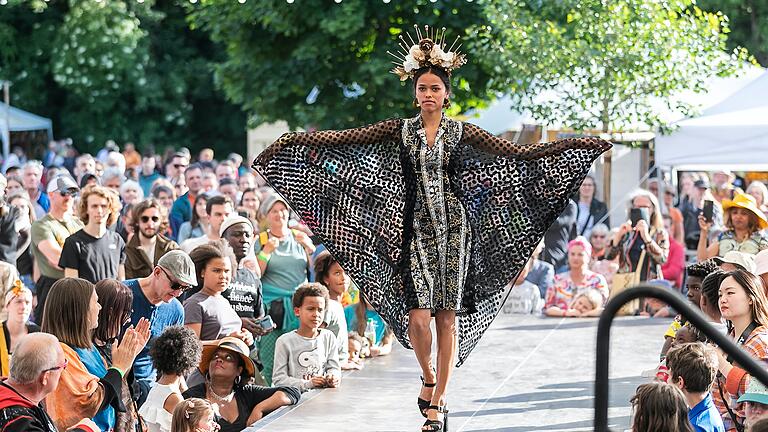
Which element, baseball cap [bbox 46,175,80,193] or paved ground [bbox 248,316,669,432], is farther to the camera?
baseball cap [bbox 46,175,80,193]

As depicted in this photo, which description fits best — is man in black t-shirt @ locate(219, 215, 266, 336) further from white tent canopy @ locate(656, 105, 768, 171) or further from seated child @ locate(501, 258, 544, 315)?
white tent canopy @ locate(656, 105, 768, 171)

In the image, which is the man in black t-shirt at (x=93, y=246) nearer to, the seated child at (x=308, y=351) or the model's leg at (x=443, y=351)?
the seated child at (x=308, y=351)

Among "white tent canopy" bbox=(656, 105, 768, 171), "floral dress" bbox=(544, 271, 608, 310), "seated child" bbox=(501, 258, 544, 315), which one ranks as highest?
"white tent canopy" bbox=(656, 105, 768, 171)

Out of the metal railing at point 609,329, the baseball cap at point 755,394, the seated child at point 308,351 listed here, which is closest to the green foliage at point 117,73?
the seated child at point 308,351

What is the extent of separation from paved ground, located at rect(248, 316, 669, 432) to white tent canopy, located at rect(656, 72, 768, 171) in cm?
212

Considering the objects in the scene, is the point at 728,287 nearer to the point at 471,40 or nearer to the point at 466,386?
the point at 466,386

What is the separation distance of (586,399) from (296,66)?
11750 millimetres

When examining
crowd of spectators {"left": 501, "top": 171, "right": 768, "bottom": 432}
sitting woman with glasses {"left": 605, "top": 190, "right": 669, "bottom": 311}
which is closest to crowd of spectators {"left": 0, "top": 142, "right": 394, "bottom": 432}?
crowd of spectators {"left": 501, "top": 171, "right": 768, "bottom": 432}

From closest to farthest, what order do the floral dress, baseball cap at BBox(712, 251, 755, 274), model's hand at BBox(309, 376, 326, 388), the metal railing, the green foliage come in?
the metal railing < baseball cap at BBox(712, 251, 755, 274) < model's hand at BBox(309, 376, 326, 388) < the floral dress < the green foliage

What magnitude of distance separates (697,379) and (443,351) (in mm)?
1421

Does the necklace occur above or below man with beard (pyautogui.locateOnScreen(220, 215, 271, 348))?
below

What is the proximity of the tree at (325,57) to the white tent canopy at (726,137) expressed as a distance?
18.7ft

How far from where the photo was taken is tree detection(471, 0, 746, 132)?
14.0 m

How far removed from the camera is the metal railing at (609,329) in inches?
110
